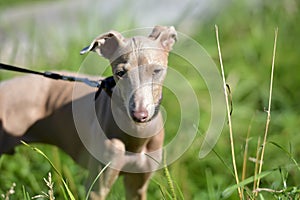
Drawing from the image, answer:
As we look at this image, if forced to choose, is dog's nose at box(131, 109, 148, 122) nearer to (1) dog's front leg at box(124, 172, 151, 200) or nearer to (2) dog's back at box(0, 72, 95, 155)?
(1) dog's front leg at box(124, 172, 151, 200)

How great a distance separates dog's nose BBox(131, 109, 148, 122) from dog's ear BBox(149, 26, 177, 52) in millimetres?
258

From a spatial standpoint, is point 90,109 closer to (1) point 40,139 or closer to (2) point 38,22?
(1) point 40,139

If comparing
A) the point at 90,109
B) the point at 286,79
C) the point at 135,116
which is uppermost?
the point at 135,116

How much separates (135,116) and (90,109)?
0.46m

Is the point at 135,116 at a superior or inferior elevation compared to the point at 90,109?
superior

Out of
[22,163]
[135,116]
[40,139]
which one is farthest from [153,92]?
[22,163]

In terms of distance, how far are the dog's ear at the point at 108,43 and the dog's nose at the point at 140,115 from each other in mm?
233

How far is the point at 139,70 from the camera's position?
1.79 meters

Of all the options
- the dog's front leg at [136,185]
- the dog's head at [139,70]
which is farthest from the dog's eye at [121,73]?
the dog's front leg at [136,185]

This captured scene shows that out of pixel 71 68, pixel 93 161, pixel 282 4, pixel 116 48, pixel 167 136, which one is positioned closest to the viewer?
pixel 116 48

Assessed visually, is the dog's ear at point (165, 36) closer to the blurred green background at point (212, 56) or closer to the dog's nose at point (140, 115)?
the dog's nose at point (140, 115)

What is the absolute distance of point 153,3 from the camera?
4.57 meters

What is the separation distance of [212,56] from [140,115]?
2.03m

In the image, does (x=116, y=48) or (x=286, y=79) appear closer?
(x=116, y=48)
